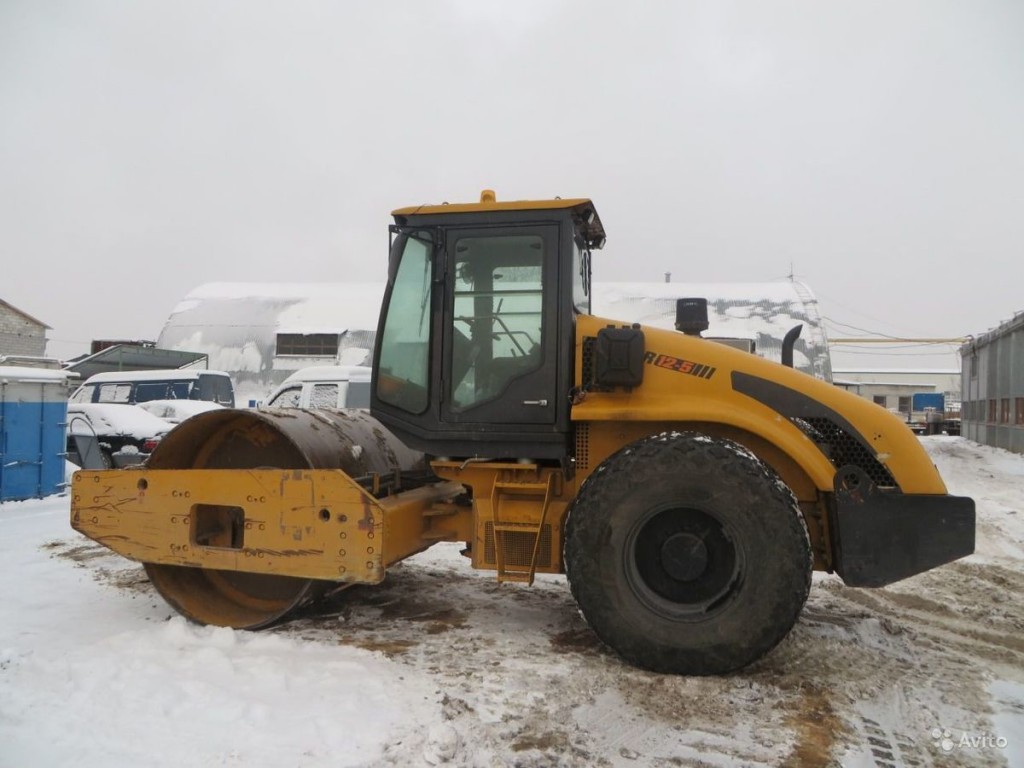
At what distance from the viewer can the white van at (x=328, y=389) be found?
11133mm

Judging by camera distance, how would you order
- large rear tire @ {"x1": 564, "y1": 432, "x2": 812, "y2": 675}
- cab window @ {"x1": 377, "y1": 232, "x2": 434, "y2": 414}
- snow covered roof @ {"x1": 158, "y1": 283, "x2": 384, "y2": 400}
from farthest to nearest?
snow covered roof @ {"x1": 158, "y1": 283, "x2": 384, "y2": 400} → cab window @ {"x1": 377, "y1": 232, "x2": 434, "y2": 414} → large rear tire @ {"x1": 564, "y1": 432, "x2": 812, "y2": 675}

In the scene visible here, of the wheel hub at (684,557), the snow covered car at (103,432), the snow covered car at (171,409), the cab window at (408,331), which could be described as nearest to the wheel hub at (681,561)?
the wheel hub at (684,557)

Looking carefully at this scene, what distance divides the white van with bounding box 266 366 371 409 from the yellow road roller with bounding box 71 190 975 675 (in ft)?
19.9

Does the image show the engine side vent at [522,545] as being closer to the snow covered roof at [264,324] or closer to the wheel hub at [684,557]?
the wheel hub at [684,557]

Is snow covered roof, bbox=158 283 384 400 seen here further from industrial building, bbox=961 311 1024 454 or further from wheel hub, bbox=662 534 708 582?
wheel hub, bbox=662 534 708 582

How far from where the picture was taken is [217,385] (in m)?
15.0

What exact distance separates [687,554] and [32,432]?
930cm

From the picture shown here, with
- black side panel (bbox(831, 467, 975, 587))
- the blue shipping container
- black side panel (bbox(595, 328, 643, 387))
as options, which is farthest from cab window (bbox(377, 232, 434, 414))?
the blue shipping container

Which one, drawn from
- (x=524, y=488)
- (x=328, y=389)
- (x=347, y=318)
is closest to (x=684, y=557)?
(x=524, y=488)

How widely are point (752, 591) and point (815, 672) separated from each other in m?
0.69

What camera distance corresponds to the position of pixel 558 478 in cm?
440

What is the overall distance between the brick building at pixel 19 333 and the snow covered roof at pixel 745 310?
26.9 m

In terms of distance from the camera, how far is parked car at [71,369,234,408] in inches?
579

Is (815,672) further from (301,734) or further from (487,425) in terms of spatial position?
(301,734)
